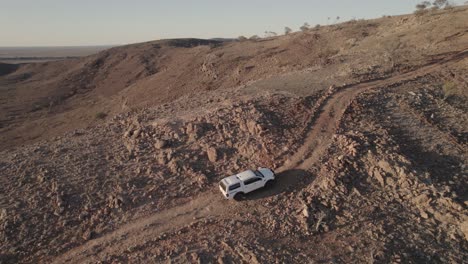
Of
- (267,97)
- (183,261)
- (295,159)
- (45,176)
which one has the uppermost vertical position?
(267,97)

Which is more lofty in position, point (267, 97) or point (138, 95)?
point (267, 97)

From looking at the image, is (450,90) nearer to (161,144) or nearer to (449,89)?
(449,89)

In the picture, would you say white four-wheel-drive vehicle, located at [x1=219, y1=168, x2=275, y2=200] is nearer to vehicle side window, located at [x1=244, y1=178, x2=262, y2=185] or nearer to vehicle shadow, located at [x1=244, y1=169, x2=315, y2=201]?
vehicle side window, located at [x1=244, y1=178, x2=262, y2=185]

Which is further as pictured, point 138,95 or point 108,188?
point 138,95

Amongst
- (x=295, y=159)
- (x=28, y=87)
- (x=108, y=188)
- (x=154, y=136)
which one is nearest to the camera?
(x=108, y=188)

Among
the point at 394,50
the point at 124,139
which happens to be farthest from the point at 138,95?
the point at 394,50

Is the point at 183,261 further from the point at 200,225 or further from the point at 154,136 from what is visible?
the point at 154,136

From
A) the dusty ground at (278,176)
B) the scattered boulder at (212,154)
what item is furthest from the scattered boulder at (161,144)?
the scattered boulder at (212,154)
